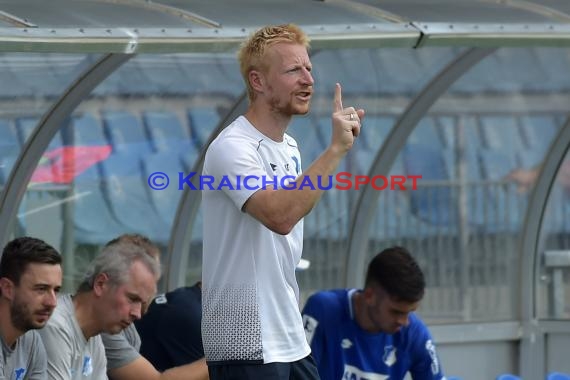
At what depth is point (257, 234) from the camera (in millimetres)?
3494

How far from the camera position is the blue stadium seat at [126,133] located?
717 cm

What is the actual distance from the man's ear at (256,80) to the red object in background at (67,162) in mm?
3460

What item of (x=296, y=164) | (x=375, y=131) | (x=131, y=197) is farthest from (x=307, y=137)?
(x=296, y=164)

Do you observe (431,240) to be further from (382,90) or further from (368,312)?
(368,312)

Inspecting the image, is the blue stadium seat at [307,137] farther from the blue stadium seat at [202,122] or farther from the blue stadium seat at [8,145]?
the blue stadium seat at [8,145]

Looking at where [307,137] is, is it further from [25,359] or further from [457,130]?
[25,359]

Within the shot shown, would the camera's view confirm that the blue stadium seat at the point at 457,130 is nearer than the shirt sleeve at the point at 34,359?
No

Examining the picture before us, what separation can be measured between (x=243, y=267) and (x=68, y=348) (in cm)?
187

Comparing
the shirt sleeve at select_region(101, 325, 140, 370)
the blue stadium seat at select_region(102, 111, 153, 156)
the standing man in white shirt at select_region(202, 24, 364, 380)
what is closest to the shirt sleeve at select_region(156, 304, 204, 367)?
the shirt sleeve at select_region(101, 325, 140, 370)

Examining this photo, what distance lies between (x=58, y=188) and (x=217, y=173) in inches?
146

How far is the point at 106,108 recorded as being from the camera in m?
7.12

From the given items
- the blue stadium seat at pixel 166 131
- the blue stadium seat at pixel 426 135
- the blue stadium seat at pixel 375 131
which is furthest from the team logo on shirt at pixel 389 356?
the blue stadium seat at pixel 426 135

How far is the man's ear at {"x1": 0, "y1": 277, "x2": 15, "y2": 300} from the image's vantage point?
482 cm

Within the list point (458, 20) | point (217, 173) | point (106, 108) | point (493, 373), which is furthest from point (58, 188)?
point (217, 173)
